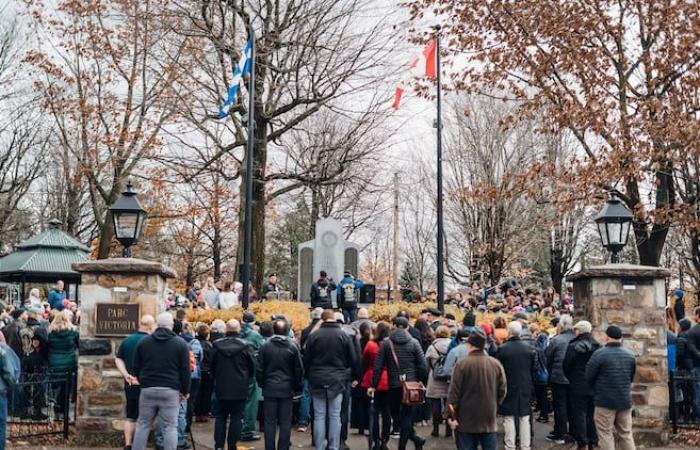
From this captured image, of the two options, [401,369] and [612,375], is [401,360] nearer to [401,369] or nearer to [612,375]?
[401,369]

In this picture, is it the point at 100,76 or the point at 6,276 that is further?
the point at 100,76

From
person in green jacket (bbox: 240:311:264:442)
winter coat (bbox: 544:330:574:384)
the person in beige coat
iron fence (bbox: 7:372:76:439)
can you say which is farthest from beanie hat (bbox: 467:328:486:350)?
iron fence (bbox: 7:372:76:439)

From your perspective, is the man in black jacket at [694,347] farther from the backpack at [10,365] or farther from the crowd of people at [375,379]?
the backpack at [10,365]

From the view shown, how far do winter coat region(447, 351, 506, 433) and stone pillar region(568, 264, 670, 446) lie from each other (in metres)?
3.69

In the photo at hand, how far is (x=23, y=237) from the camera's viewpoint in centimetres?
4944

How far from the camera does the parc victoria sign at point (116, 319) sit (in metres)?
11.2

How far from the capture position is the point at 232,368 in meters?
Result: 10.0

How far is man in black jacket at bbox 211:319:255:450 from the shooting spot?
392 inches

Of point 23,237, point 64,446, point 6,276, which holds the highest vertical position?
point 23,237

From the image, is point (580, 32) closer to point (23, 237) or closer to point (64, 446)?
point (64, 446)

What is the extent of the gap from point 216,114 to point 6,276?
7824 mm

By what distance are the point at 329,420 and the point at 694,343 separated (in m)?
6.45

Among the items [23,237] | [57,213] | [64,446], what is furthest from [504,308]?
[23,237]

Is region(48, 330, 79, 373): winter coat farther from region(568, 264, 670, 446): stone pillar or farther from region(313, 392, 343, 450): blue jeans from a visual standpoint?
region(568, 264, 670, 446): stone pillar
